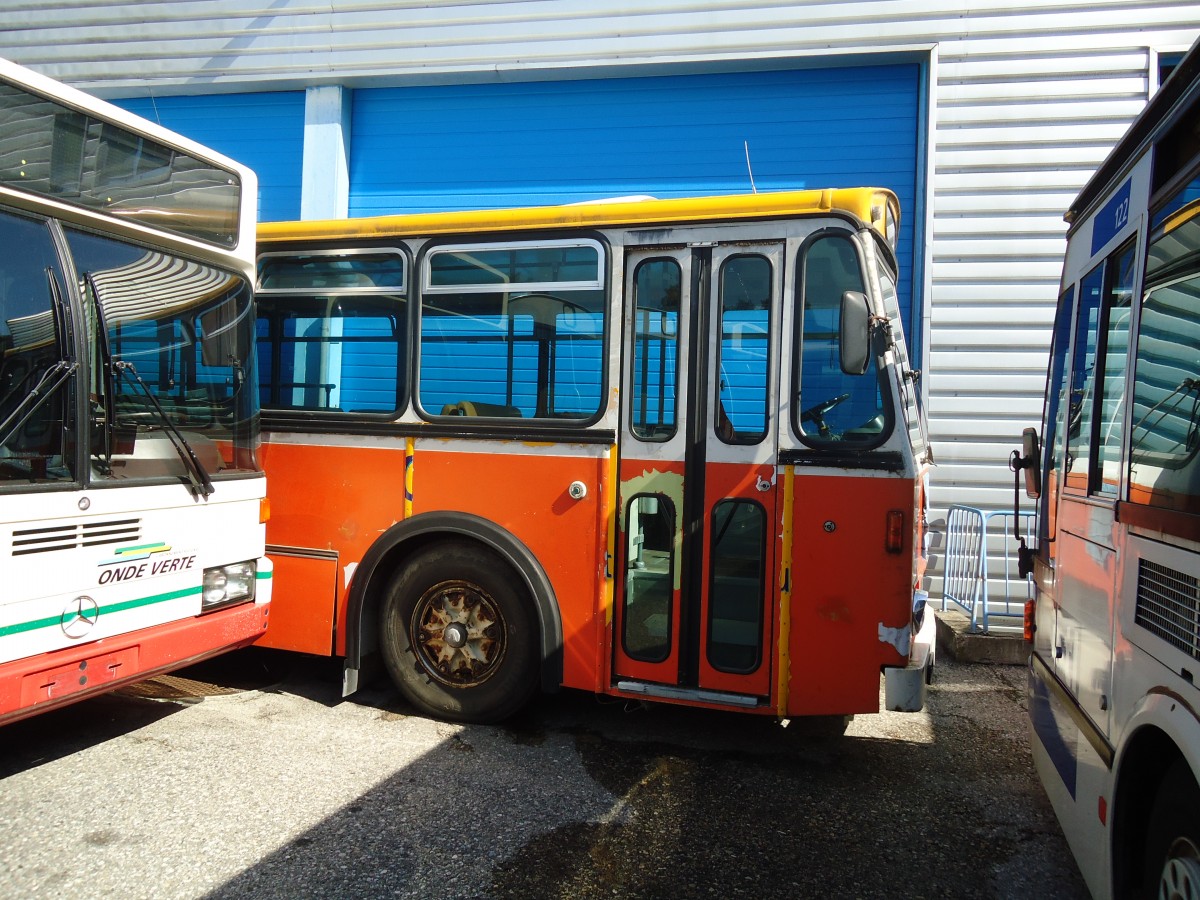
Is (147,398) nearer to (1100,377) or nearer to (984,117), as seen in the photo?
(1100,377)

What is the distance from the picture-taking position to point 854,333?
4.03 m

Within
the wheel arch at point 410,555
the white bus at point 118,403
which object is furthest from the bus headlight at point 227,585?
the wheel arch at point 410,555

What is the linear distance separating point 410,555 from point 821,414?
2431mm

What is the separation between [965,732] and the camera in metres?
5.09

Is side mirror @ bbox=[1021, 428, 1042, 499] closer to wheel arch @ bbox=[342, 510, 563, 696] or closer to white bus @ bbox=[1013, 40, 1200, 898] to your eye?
white bus @ bbox=[1013, 40, 1200, 898]

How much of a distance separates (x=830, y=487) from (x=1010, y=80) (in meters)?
5.82

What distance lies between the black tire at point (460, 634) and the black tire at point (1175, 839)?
3.02m

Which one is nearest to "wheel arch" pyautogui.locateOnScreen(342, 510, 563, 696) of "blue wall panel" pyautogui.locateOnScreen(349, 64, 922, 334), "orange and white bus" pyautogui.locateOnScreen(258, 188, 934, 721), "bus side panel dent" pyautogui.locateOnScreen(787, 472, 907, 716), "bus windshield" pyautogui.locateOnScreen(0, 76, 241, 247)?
"orange and white bus" pyautogui.locateOnScreen(258, 188, 934, 721)

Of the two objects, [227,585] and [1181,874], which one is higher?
[227,585]

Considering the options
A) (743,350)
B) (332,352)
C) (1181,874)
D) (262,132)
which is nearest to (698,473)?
(743,350)

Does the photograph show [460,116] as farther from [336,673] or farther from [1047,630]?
[1047,630]

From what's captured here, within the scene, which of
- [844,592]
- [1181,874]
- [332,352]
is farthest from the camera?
[332,352]

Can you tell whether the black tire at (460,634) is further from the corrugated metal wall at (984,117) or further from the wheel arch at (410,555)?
the corrugated metal wall at (984,117)

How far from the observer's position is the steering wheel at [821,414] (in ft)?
14.1
